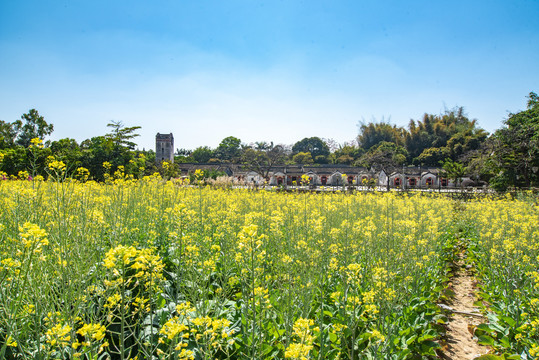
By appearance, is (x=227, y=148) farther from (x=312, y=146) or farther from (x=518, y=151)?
(x=518, y=151)

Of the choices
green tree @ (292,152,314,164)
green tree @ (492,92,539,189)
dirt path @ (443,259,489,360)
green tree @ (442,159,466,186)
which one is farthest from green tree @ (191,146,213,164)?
dirt path @ (443,259,489,360)

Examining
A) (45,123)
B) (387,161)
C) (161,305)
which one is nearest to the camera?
(161,305)

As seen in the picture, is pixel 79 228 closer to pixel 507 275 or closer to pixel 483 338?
pixel 483 338

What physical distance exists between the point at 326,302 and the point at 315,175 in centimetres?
4974

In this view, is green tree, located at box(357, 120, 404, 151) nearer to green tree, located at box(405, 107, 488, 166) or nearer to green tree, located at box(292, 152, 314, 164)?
green tree, located at box(405, 107, 488, 166)

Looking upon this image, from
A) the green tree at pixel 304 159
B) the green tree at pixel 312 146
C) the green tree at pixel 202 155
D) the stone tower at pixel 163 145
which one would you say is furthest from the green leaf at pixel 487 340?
the green tree at pixel 312 146

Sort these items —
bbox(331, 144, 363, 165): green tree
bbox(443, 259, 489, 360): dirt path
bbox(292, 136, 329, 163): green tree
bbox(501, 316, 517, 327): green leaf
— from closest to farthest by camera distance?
bbox(501, 316, 517, 327): green leaf
bbox(443, 259, 489, 360): dirt path
bbox(331, 144, 363, 165): green tree
bbox(292, 136, 329, 163): green tree

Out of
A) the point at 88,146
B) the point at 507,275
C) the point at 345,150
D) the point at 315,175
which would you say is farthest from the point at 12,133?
the point at 345,150

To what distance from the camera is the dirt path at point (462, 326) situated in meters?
3.56

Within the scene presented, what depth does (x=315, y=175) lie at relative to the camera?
52375 mm

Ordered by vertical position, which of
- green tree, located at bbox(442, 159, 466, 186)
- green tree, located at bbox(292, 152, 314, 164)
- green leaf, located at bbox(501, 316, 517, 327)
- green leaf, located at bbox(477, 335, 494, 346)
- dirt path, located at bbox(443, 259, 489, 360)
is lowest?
dirt path, located at bbox(443, 259, 489, 360)

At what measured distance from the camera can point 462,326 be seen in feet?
13.9

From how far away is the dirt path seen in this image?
356cm

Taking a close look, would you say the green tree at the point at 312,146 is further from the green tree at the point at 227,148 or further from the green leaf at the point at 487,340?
the green leaf at the point at 487,340
